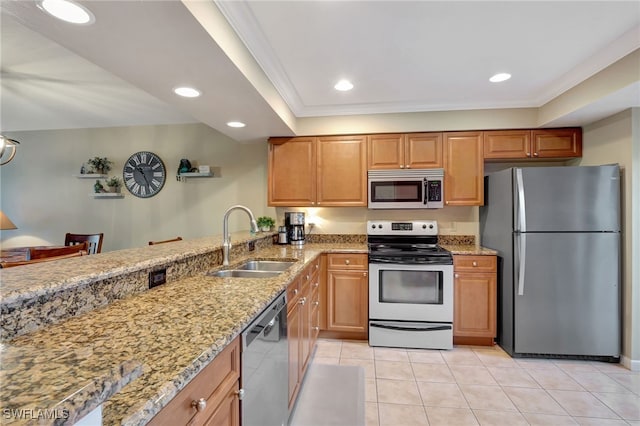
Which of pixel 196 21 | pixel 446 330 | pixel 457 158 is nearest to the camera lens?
pixel 196 21

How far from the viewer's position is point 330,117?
10.7ft

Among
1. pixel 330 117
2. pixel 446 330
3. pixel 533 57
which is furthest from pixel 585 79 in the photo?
pixel 446 330

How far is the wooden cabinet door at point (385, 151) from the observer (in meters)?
3.19

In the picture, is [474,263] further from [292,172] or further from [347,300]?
[292,172]

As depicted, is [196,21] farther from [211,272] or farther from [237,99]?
[211,272]

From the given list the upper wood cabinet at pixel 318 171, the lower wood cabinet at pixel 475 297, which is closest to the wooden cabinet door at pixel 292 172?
the upper wood cabinet at pixel 318 171

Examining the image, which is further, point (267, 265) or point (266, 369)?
point (267, 265)

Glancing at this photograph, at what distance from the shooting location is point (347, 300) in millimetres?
2973

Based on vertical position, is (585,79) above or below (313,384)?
above

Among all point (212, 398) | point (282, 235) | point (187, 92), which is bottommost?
point (212, 398)

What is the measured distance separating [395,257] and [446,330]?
85 centimetres

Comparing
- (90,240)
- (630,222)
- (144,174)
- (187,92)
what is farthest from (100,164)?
(630,222)

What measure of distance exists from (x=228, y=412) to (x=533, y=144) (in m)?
3.60

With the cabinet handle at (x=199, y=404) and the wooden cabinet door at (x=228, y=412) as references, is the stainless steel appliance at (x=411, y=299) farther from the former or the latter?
the cabinet handle at (x=199, y=404)
